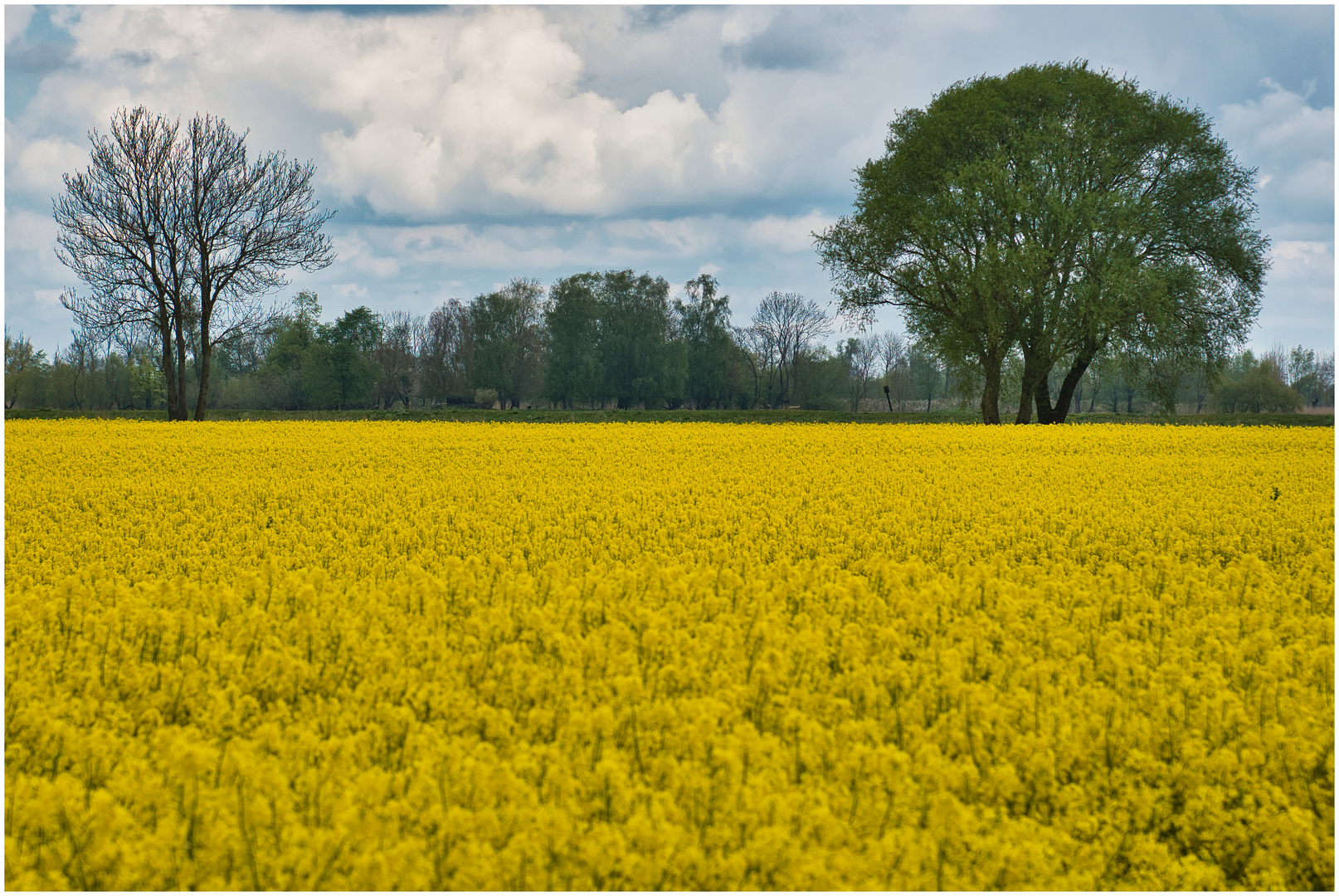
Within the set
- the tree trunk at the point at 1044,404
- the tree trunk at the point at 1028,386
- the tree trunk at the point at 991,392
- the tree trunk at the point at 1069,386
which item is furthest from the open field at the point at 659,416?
the tree trunk at the point at 991,392

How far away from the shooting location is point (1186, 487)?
38.1 feet

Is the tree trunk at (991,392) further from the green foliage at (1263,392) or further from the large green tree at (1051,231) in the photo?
the green foliage at (1263,392)

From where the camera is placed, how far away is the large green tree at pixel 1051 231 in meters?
27.8

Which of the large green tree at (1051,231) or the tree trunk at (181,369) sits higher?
the large green tree at (1051,231)

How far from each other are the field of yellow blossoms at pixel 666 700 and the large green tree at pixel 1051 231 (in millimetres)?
20790

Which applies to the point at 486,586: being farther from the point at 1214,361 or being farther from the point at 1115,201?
the point at 1214,361

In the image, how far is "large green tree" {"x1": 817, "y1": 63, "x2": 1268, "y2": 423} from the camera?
27.8 m

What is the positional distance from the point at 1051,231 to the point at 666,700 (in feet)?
93.4

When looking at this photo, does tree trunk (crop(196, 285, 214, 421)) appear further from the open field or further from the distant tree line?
the distant tree line

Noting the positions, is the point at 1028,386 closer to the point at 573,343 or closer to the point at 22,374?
the point at 573,343

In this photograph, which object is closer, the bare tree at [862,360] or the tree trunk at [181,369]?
the tree trunk at [181,369]

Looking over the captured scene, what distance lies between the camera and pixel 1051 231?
27938 millimetres

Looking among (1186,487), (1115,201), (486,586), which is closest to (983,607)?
(486,586)

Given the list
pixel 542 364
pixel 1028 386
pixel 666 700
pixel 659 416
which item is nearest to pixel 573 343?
pixel 542 364
